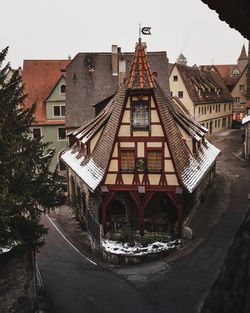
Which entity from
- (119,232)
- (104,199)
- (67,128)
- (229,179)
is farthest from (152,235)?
(67,128)

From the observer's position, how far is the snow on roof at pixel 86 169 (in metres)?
20.0

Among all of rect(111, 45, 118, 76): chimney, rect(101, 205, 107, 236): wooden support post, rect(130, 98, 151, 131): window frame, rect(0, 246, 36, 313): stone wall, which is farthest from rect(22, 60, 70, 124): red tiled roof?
rect(0, 246, 36, 313): stone wall

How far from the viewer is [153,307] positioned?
47.9 ft

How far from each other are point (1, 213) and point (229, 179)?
72.9ft

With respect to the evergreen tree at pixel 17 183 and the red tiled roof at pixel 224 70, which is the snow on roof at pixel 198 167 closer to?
the evergreen tree at pixel 17 183

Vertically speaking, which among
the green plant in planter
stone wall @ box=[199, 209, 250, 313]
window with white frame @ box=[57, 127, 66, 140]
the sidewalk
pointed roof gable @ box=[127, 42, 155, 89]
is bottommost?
the sidewalk

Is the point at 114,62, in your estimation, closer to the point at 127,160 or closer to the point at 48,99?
the point at 48,99

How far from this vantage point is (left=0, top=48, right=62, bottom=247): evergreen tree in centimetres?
1277

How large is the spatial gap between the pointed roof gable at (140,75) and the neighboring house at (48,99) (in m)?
16.6

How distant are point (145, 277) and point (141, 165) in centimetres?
531

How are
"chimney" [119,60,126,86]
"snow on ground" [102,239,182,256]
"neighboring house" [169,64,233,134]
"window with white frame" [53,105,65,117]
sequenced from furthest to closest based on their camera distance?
1. "neighboring house" [169,64,233,134]
2. "window with white frame" [53,105,65,117]
3. "chimney" [119,60,126,86]
4. "snow on ground" [102,239,182,256]

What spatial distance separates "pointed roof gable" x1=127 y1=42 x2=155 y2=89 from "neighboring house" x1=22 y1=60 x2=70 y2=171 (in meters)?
16.6

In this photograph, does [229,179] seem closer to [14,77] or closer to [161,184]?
[161,184]

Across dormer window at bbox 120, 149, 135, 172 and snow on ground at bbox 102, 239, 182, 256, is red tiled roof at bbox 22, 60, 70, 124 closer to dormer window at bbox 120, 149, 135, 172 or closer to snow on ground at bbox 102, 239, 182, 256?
dormer window at bbox 120, 149, 135, 172
